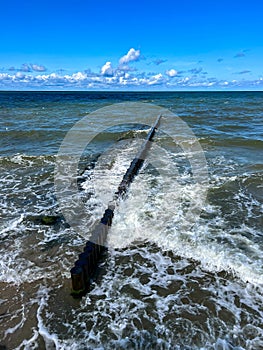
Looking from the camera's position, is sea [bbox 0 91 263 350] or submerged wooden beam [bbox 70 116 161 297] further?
submerged wooden beam [bbox 70 116 161 297]

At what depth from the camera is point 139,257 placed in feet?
22.9

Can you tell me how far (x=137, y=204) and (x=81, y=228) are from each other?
97.4 inches

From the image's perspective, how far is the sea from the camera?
4.94 meters

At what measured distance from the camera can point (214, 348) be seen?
4648 millimetres

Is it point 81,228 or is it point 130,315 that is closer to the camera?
point 130,315

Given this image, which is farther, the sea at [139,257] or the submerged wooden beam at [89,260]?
→ the submerged wooden beam at [89,260]

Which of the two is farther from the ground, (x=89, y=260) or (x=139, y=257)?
(x=89, y=260)

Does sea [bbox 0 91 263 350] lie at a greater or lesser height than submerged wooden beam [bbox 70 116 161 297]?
lesser

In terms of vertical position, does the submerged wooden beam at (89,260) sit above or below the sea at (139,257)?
above

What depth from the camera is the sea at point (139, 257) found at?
4938mm

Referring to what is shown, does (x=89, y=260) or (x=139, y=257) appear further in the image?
(x=139, y=257)

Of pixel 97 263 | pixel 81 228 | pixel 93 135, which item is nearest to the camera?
pixel 97 263

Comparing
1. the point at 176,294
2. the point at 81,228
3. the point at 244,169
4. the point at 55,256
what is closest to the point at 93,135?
the point at 244,169

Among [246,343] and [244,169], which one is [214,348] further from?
[244,169]
